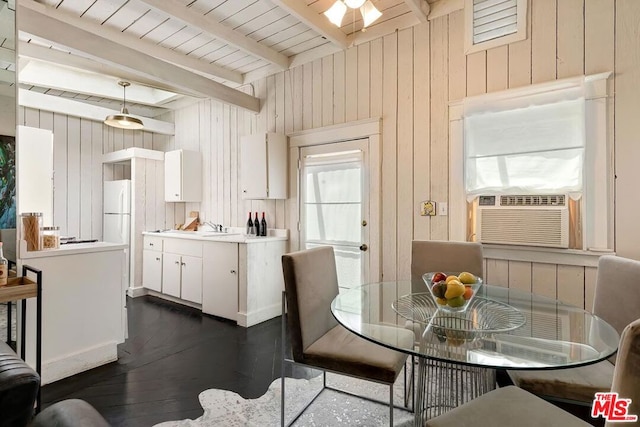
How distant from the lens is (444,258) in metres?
2.34

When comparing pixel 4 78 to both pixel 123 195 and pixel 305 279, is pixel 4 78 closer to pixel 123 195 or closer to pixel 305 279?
pixel 305 279

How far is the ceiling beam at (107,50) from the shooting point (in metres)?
2.48

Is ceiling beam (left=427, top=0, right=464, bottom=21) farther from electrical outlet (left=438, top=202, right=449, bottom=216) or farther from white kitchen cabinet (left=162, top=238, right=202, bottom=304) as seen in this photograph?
white kitchen cabinet (left=162, top=238, right=202, bottom=304)

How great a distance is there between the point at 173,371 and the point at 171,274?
1990 millimetres

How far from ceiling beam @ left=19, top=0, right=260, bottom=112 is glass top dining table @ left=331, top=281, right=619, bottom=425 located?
277 centimetres

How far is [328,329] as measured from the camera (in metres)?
2.01

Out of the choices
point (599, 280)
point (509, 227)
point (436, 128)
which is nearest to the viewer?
point (599, 280)

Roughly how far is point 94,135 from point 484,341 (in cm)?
581

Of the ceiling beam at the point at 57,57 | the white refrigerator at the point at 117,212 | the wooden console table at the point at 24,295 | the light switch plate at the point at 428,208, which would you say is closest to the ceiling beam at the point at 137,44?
the ceiling beam at the point at 57,57

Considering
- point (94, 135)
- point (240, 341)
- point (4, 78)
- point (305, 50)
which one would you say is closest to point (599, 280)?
point (240, 341)

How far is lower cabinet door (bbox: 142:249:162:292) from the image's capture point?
14.5ft

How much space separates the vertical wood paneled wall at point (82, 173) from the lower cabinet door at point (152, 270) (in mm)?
492

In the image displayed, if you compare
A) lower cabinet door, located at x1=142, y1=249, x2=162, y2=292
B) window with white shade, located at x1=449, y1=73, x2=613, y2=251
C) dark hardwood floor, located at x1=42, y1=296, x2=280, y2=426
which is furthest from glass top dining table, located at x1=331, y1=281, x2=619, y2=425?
lower cabinet door, located at x1=142, y1=249, x2=162, y2=292

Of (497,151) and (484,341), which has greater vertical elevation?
(497,151)
